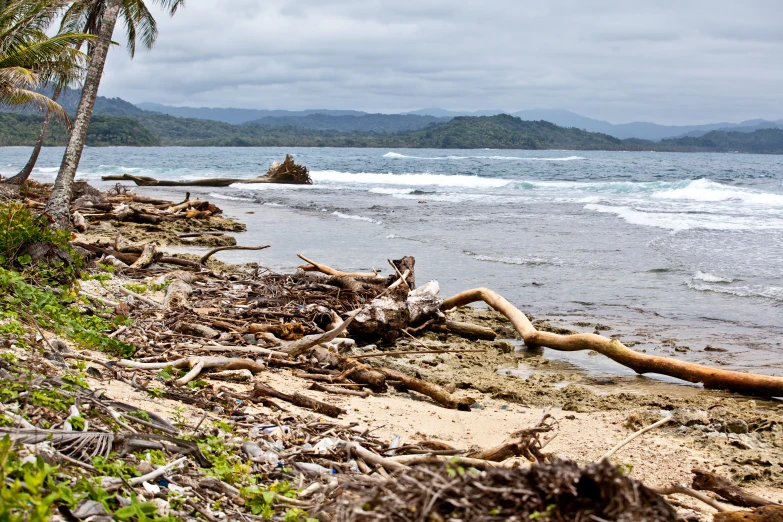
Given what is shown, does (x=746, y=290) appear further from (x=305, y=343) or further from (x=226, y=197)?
(x=226, y=197)

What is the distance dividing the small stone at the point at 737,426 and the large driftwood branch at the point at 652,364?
109 cm

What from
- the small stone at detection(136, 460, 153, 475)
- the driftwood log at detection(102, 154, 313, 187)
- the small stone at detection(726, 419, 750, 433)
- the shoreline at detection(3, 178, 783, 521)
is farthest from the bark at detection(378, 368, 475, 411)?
the driftwood log at detection(102, 154, 313, 187)

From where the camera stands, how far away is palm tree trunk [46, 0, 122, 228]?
11336 mm

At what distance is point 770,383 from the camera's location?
6492 millimetres

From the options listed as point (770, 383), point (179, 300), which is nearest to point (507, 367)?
point (770, 383)

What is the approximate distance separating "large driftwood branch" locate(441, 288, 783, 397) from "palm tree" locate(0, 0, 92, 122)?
11230 millimetres

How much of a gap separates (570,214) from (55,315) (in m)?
21.0

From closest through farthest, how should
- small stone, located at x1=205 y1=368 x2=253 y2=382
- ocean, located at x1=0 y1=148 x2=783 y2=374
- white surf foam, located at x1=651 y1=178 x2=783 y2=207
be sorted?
small stone, located at x1=205 y1=368 x2=253 y2=382, ocean, located at x1=0 y1=148 x2=783 y2=374, white surf foam, located at x1=651 y1=178 x2=783 y2=207

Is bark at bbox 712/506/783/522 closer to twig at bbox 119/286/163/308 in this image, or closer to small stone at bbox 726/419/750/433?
small stone at bbox 726/419/750/433

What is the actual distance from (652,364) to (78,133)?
381 inches

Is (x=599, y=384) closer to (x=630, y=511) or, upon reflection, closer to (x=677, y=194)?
(x=630, y=511)

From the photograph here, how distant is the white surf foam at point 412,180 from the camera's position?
46503 millimetres

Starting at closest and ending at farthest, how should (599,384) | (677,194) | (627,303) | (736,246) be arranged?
(599,384) < (627,303) < (736,246) < (677,194)

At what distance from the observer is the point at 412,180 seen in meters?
50.3
